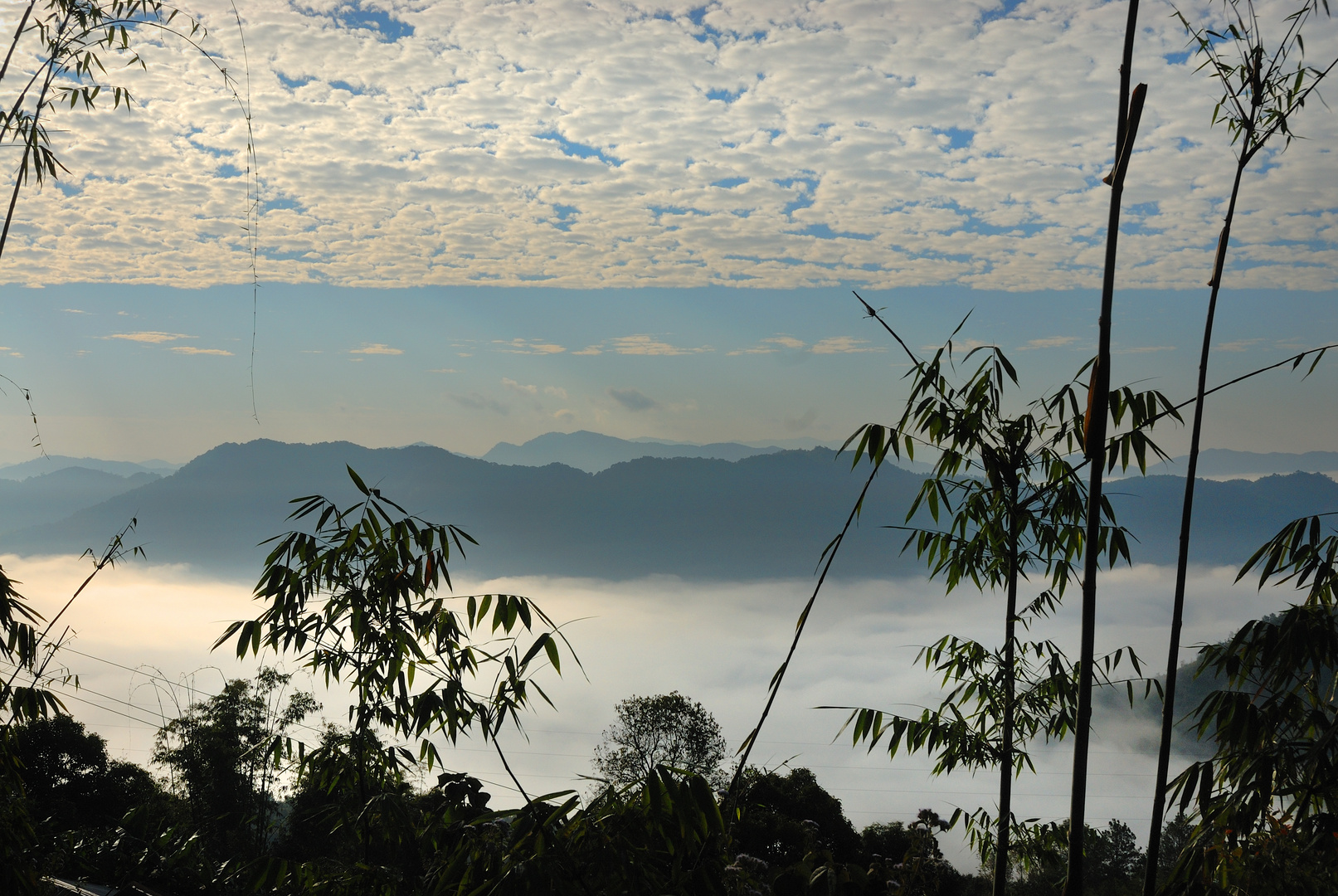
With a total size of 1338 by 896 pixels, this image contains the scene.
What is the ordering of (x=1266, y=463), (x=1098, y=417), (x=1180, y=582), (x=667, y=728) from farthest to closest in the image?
1. (x=1266, y=463)
2. (x=667, y=728)
3. (x=1180, y=582)
4. (x=1098, y=417)

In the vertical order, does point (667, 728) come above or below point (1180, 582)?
below

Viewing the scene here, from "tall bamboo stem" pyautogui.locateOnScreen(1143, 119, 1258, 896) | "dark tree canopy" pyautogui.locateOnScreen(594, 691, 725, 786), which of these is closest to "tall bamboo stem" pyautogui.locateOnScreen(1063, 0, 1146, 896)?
"tall bamboo stem" pyautogui.locateOnScreen(1143, 119, 1258, 896)

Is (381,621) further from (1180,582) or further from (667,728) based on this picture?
(667,728)

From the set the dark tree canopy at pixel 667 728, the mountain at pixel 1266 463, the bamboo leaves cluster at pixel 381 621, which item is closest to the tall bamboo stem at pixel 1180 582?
the bamboo leaves cluster at pixel 381 621

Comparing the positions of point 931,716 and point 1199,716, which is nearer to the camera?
point 1199,716

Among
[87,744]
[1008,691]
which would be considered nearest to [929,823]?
[1008,691]

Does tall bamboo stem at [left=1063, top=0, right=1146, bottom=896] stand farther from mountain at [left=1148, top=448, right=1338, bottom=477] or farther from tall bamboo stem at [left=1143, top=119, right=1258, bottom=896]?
mountain at [left=1148, top=448, right=1338, bottom=477]

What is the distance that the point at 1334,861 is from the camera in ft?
6.62

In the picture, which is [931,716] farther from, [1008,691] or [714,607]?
[714,607]

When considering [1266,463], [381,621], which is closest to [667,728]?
[381,621]

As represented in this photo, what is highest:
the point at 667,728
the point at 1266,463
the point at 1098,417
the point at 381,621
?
the point at 1266,463

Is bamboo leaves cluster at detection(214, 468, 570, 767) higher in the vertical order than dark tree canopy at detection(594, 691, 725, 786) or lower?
higher

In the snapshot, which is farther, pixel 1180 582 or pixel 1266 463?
pixel 1266 463

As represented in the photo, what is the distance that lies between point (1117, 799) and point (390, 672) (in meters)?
188
